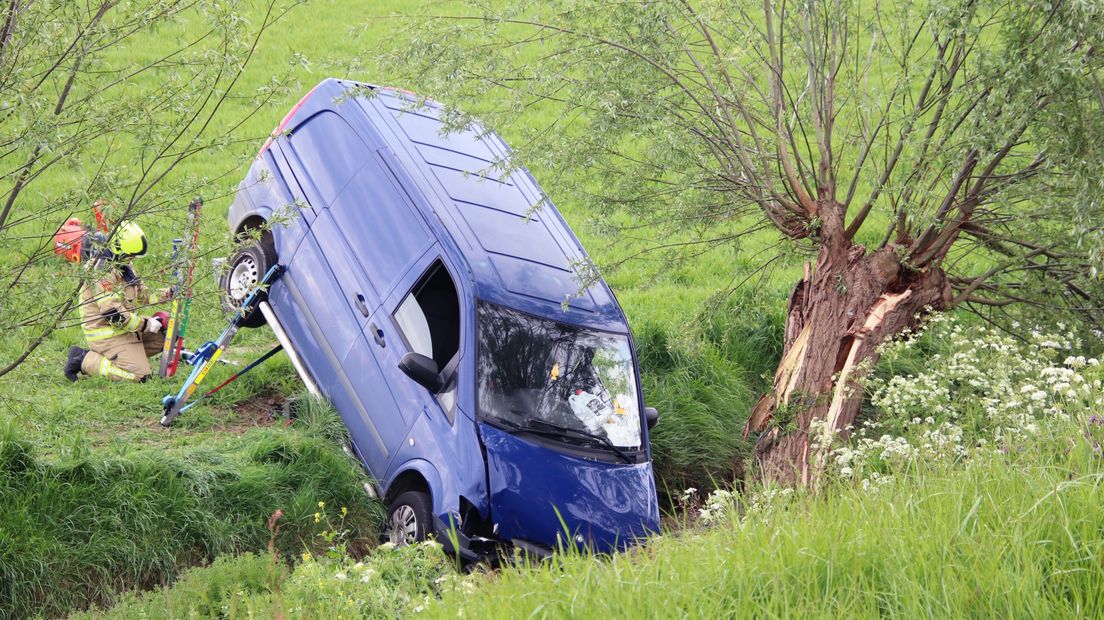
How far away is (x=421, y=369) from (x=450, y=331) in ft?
2.08

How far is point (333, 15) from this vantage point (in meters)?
21.4

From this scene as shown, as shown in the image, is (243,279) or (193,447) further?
(243,279)

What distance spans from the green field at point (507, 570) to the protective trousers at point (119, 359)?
0.12m

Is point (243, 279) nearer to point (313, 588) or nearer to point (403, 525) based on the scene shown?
point (403, 525)

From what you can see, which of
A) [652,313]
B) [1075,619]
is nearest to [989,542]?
[1075,619]

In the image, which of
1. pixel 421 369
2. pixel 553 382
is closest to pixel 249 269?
pixel 421 369

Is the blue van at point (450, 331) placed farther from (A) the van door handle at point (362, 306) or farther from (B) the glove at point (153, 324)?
(B) the glove at point (153, 324)

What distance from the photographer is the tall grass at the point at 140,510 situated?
600 cm

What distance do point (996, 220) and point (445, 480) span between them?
4.52m

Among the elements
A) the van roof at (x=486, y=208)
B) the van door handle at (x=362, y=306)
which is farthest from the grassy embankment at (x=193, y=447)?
the van door handle at (x=362, y=306)

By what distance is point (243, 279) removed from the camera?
859 centimetres

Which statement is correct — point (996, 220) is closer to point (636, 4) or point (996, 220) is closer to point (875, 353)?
point (875, 353)

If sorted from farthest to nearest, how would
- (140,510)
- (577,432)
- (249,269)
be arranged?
(249,269), (577,432), (140,510)

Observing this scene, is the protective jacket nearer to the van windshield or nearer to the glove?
the glove
